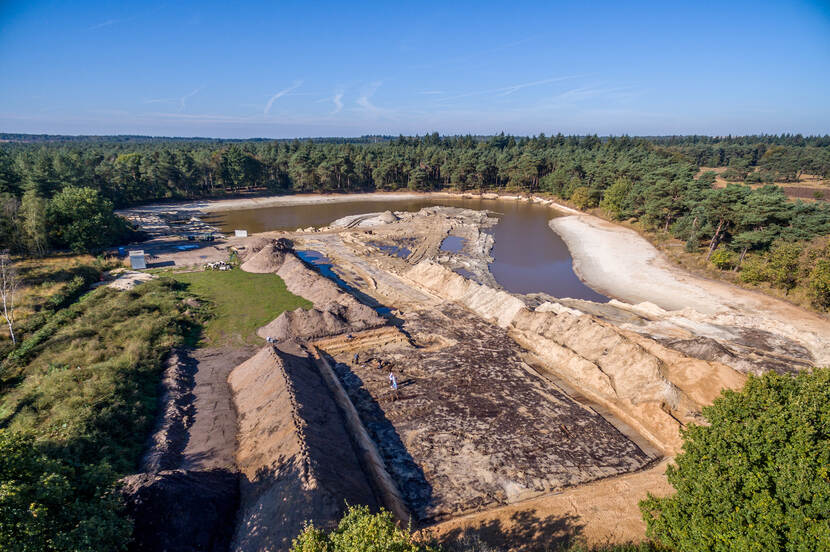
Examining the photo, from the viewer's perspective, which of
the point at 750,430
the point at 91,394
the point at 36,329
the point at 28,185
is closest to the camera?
the point at 750,430

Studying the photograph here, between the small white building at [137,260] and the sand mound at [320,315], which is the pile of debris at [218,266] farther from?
the sand mound at [320,315]

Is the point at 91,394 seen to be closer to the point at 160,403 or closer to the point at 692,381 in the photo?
the point at 160,403

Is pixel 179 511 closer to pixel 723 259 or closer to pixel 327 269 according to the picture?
pixel 327 269

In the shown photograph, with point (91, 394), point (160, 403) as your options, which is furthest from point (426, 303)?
point (91, 394)

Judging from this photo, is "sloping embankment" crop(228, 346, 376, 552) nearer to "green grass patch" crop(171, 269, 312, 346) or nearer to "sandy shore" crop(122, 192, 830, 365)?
"green grass patch" crop(171, 269, 312, 346)

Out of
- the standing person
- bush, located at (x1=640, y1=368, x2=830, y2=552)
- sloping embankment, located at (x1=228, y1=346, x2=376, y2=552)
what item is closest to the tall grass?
sloping embankment, located at (x1=228, y1=346, x2=376, y2=552)
